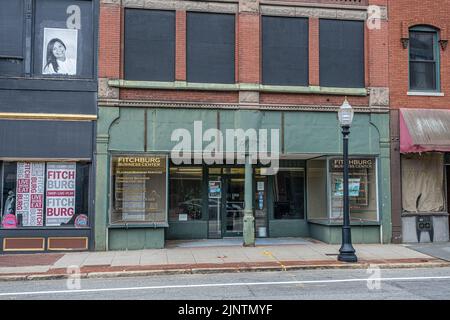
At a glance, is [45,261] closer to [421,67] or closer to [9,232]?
[9,232]

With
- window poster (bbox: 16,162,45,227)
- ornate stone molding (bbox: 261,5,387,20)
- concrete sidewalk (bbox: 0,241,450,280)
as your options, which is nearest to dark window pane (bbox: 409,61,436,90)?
ornate stone molding (bbox: 261,5,387,20)

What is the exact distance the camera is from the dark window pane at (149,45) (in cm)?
1441

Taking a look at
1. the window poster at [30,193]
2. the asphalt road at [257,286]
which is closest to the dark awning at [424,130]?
the asphalt road at [257,286]

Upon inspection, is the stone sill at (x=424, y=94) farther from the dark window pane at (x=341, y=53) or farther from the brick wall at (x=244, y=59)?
the dark window pane at (x=341, y=53)

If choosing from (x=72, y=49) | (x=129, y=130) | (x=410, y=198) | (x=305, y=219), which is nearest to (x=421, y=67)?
(x=410, y=198)

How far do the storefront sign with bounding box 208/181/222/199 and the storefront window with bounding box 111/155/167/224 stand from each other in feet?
6.51

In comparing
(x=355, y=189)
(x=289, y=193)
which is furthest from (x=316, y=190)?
(x=355, y=189)

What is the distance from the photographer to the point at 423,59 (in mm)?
15758

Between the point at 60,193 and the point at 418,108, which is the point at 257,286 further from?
the point at 418,108

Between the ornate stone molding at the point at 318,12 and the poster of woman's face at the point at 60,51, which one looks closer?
the poster of woman's face at the point at 60,51

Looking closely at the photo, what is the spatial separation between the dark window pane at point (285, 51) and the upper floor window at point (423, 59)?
371cm

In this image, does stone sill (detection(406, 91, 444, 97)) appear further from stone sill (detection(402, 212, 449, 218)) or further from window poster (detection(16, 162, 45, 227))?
window poster (detection(16, 162, 45, 227))

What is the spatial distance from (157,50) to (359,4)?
22.9 feet

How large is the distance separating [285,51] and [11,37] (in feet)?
27.8
